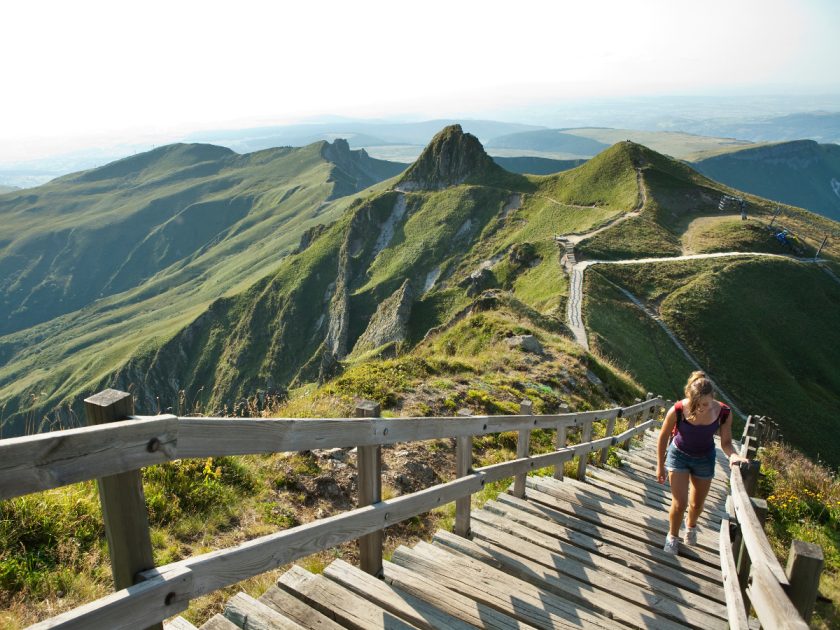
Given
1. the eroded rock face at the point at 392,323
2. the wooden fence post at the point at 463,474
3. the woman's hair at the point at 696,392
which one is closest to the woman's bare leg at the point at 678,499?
the woman's hair at the point at 696,392

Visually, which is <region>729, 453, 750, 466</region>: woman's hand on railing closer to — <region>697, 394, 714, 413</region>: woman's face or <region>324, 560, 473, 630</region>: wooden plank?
<region>697, 394, 714, 413</region>: woman's face

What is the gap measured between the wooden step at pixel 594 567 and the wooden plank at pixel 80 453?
161 inches

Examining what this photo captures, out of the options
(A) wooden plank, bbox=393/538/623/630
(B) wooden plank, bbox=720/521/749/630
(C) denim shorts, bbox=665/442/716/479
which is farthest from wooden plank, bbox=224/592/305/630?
(C) denim shorts, bbox=665/442/716/479

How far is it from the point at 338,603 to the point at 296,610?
329 mm

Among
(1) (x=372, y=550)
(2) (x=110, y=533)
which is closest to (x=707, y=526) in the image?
(1) (x=372, y=550)

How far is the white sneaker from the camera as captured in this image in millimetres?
6273

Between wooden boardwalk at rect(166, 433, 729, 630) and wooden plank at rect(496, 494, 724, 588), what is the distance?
0.05 ft

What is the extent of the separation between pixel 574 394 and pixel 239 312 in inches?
4185

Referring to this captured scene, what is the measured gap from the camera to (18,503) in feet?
15.7

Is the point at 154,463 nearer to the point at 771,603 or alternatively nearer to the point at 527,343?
the point at 771,603

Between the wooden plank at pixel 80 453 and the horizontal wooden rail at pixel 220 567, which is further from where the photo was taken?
the horizontal wooden rail at pixel 220 567

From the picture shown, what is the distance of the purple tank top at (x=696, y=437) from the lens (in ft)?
22.2

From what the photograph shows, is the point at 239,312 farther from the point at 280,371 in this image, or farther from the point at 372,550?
the point at 372,550

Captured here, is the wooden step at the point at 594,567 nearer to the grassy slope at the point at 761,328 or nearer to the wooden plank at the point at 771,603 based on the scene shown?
the wooden plank at the point at 771,603
